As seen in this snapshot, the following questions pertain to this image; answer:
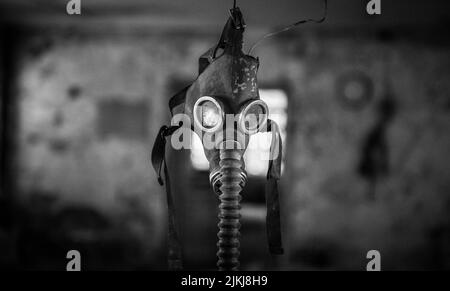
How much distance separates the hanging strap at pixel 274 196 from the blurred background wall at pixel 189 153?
2.63 meters

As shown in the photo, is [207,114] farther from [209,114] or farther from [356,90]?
[356,90]

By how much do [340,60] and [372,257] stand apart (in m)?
2.01

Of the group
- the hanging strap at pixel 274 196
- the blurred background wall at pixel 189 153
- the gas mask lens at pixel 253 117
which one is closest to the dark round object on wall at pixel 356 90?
the blurred background wall at pixel 189 153

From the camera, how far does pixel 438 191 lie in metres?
3.66

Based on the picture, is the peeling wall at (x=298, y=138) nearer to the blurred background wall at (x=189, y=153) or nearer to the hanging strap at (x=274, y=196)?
the blurred background wall at (x=189, y=153)

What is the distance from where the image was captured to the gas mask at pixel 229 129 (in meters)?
0.83

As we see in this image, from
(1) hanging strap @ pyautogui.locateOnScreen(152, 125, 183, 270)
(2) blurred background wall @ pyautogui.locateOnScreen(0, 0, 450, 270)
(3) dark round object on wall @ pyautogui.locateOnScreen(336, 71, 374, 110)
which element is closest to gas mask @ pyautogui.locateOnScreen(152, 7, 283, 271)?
(1) hanging strap @ pyautogui.locateOnScreen(152, 125, 183, 270)

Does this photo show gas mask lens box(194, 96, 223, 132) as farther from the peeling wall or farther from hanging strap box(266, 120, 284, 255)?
the peeling wall

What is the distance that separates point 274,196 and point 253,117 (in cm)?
25

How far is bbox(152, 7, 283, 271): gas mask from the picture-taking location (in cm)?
83

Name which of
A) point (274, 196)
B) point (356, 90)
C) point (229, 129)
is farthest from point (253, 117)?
point (356, 90)

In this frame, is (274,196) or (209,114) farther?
(274,196)

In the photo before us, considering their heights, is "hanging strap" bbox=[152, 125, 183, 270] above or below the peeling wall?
below

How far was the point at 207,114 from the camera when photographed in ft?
2.91
